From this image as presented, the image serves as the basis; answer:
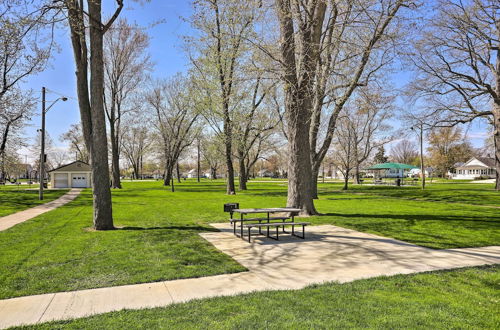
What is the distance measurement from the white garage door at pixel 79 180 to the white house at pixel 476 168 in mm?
80918

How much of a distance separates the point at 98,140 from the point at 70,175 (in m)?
33.7

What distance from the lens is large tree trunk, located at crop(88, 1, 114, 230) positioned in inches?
415

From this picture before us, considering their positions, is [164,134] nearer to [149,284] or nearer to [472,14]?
[472,14]

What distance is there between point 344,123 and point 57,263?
35263 mm

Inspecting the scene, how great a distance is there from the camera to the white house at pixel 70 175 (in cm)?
3988

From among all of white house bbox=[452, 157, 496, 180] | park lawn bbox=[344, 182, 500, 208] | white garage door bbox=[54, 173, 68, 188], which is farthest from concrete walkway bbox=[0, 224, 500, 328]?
white house bbox=[452, 157, 496, 180]

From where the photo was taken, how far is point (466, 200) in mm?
21531

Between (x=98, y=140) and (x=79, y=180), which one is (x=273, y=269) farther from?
(x=79, y=180)

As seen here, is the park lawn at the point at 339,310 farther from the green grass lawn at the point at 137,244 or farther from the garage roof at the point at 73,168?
the garage roof at the point at 73,168

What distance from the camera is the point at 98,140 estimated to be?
10.6 m

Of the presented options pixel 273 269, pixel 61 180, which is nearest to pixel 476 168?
pixel 61 180

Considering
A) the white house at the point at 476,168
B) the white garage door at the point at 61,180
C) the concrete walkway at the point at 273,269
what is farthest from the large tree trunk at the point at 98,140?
the white house at the point at 476,168

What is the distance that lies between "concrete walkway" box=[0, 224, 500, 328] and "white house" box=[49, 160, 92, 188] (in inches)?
1402

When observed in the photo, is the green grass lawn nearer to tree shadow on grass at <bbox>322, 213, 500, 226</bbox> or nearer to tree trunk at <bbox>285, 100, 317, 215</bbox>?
tree shadow on grass at <bbox>322, 213, 500, 226</bbox>
